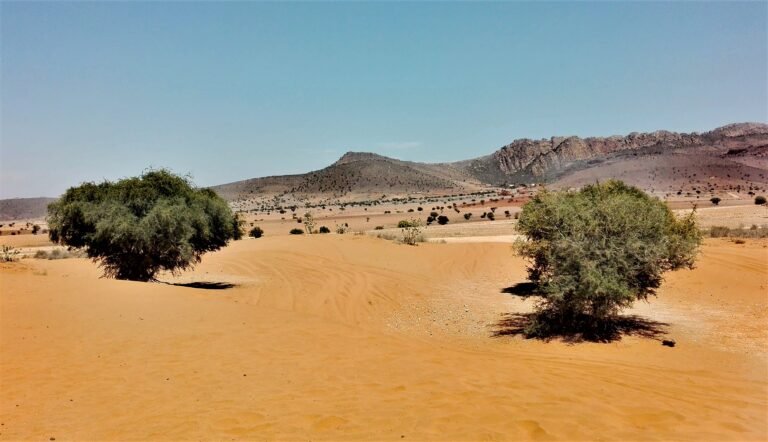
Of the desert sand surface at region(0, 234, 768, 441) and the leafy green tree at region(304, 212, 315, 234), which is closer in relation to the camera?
the desert sand surface at region(0, 234, 768, 441)

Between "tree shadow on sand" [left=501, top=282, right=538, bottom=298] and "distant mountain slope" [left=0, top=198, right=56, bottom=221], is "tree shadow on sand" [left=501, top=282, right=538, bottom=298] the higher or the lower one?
the lower one

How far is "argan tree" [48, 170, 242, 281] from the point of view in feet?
59.0

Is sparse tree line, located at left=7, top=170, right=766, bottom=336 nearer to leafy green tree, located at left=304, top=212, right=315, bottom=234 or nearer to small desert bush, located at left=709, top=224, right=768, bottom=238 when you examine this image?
small desert bush, located at left=709, top=224, right=768, bottom=238

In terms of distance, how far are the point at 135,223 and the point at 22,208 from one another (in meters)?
176

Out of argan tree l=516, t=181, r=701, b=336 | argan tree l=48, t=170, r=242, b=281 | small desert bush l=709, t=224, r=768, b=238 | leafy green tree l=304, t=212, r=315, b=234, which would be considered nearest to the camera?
argan tree l=516, t=181, r=701, b=336

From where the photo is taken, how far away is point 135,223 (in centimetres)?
1803

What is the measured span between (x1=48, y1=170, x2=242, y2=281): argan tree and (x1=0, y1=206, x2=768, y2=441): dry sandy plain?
2.69 m

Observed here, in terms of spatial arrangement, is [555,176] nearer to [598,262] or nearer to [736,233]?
[736,233]

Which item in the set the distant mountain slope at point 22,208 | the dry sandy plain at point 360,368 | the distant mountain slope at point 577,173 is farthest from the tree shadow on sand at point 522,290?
the distant mountain slope at point 22,208

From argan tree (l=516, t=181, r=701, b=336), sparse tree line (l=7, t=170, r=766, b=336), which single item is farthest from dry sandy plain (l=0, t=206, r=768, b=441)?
sparse tree line (l=7, t=170, r=766, b=336)

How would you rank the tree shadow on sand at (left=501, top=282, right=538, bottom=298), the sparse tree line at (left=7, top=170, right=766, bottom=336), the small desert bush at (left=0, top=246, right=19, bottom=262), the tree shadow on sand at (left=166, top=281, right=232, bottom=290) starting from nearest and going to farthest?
the sparse tree line at (left=7, top=170, right=766, bottom=336) < the tree shadow on sand at (left=501, top=282, right=538, bottom=298) < the tree shadow on sand at (left=166, top=281, right=232, bottom=290) < the small desert bush at (left=0, top=246, right=19, bottom=262)

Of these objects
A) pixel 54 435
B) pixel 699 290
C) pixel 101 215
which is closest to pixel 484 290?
pixel 699 290

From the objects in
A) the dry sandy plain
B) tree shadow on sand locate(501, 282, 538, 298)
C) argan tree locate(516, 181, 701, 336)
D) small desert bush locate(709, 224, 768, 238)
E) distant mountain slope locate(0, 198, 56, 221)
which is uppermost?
distant mountain slope locate(0, 198, 56, 221)

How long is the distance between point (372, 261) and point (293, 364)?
56.2ft
